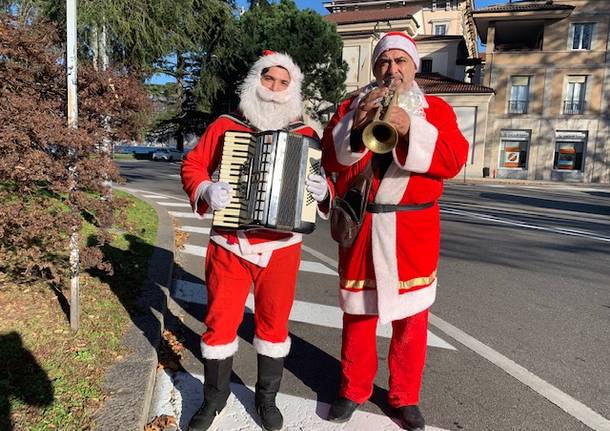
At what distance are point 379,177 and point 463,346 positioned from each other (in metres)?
2.04

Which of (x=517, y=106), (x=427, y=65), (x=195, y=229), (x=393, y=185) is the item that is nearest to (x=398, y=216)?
(x=393, y=185)

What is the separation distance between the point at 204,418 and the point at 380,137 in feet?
5.81

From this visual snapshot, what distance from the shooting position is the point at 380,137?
2.08 meters

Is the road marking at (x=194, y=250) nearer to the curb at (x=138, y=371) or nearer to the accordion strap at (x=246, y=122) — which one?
the curb at (x=138, y=371)

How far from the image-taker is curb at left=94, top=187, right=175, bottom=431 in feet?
7.97

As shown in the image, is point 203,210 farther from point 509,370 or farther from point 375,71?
point 509,370

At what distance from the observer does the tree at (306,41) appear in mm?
24422

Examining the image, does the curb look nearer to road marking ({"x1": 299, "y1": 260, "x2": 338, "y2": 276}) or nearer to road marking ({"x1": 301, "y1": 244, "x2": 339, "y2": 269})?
road marking ({"x1": 299, "y1": 260, "x2": 338, "y2": 276})

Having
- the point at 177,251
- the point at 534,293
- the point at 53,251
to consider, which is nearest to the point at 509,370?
the point at 534,293

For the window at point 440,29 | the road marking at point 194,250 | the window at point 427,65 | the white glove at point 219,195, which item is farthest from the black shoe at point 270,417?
the window at point 440,29

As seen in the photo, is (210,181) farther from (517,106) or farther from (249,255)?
(517,106)

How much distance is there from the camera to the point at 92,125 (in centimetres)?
318

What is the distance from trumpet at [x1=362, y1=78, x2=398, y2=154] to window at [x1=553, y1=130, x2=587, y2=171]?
32.3 meters

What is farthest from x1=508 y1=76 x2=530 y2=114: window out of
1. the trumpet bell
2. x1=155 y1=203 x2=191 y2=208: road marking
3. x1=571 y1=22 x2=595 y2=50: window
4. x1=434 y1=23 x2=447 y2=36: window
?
the trumpet bell
